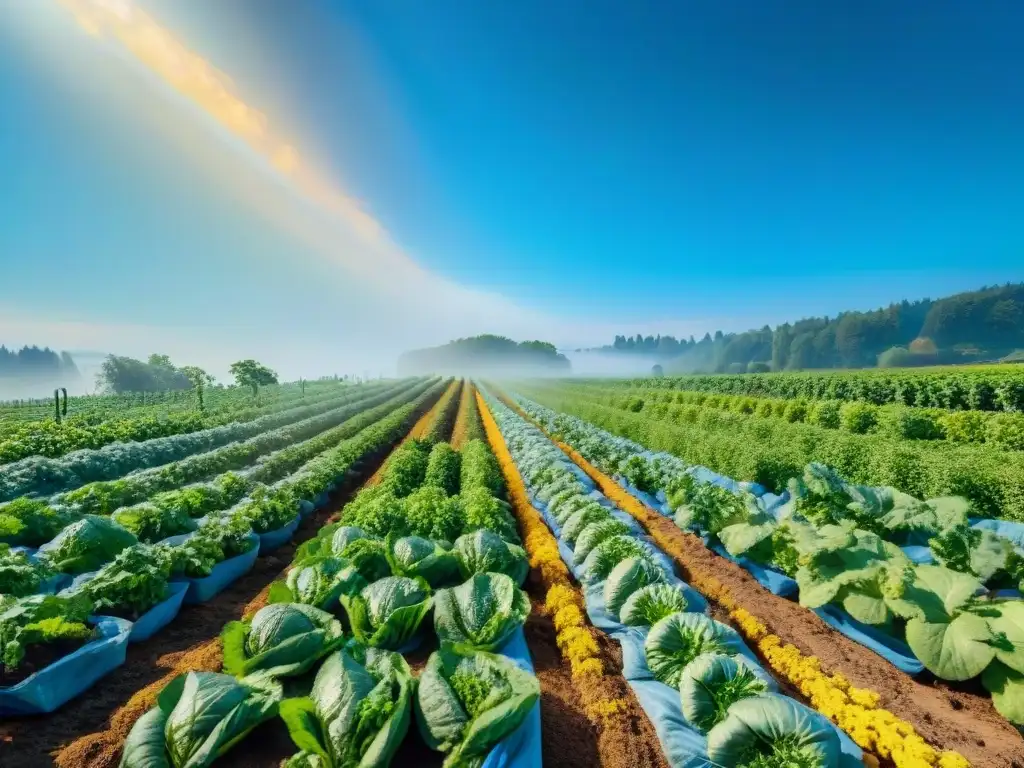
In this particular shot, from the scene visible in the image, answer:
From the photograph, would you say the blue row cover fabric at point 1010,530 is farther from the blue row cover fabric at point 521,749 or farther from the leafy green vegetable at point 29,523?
the leafy green vegetable at point 29,523

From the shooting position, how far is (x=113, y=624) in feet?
15.0

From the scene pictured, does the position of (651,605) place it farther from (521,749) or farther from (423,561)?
(423,561)

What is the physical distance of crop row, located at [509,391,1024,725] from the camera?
4008 mm

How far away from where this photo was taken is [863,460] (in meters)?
10.5

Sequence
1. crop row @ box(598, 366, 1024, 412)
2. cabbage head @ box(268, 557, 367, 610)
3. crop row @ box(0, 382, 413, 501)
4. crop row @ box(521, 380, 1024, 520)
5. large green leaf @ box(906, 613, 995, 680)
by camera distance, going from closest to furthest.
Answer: large green leaf @ box(906, 613, 995, 680), cabbage head @ box(268, 557, 367, 610), crop row @ box(521, 380, 1024, 520), crop row @ box(0, 382, 413, 501), crop row @ box(598, 366, 1024, 412)

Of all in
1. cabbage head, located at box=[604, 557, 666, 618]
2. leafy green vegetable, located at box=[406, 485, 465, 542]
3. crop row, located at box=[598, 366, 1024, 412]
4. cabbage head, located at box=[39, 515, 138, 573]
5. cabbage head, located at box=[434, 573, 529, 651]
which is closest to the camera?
cabbage head, located at box=[434, 573, 529, 651]

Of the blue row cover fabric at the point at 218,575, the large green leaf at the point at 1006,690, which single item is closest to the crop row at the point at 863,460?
the large green leaf at the point at 1006,690

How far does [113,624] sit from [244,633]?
1665mm

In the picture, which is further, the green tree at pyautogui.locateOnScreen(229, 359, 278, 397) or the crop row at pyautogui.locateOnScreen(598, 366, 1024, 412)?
the green tree at pyautogui.locateOnScreen(229, 359, 278, 397)

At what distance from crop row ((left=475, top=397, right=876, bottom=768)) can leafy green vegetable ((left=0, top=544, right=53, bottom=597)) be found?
19.1 ft

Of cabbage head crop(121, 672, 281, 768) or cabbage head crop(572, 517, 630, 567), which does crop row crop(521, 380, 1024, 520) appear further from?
cabbage head crop(121, 672, 281, 768)

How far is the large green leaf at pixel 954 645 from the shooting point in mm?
3916

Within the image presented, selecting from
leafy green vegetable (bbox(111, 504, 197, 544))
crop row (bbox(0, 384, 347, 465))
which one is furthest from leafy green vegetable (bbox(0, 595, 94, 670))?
crop row (bbox(0, 384, 347, 465))

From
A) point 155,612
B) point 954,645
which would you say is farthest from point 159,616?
point 954,645
